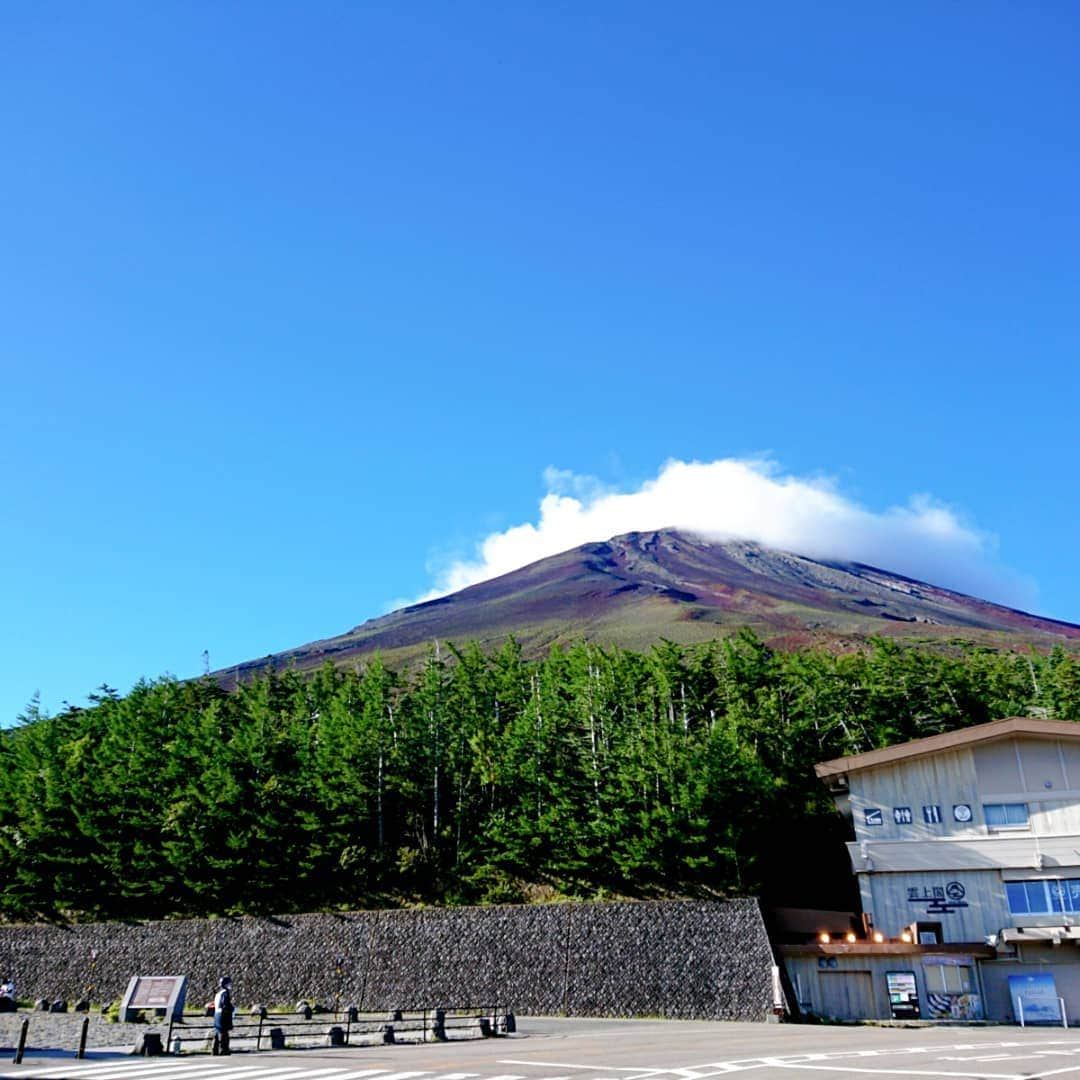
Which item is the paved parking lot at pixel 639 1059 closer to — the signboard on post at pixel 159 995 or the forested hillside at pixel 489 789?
the signboard on post at pixel 159 995

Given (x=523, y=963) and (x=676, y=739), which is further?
(x=676, y=739)

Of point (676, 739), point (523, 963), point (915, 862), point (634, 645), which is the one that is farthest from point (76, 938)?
point (634, 645)

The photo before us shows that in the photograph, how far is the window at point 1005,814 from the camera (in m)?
30.4

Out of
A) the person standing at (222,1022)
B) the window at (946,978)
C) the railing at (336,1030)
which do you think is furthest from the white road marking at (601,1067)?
the window at (946,978)

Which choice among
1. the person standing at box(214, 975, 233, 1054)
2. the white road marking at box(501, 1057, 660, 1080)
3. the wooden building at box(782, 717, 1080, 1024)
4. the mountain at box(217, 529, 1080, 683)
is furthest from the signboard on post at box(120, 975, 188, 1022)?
the mountain at box(217, 529, 1080, 683)

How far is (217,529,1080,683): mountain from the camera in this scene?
Answer: 10906cm

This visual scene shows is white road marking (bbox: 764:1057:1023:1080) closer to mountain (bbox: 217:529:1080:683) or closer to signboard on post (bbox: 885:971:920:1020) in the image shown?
signboard on post (bbox: 885:971:920:1020)

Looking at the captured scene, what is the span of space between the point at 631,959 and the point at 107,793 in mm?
23189

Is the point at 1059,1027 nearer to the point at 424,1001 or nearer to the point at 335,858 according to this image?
the point at 424,1001

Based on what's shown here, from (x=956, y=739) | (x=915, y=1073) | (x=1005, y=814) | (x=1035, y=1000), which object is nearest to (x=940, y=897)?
(x=1005, y=814)

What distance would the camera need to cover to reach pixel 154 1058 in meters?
18.9

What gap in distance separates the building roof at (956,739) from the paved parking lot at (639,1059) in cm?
939

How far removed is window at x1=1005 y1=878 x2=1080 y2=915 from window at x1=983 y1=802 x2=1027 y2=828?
185 cm

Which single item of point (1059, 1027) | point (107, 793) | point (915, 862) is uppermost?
point (107, 793)
